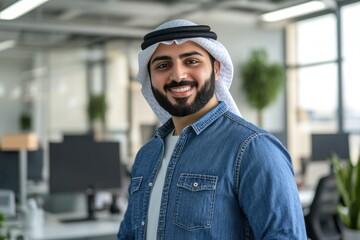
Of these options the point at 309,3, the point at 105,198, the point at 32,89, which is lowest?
the point at 105,198

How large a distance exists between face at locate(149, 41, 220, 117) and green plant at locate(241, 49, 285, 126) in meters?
7.28

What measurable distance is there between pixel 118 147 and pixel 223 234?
2275 millimetres

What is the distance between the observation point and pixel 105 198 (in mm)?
3850

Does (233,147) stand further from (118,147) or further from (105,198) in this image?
(105,198)

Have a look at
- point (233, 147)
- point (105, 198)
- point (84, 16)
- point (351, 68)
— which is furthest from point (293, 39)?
point (233, 147)

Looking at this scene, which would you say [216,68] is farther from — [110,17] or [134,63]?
[110,17]

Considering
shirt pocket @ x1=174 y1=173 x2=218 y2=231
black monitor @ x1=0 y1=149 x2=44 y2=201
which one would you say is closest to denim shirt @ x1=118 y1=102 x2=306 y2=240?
shirt pocket @ x1=174 y1=173 x2=218 y2=231

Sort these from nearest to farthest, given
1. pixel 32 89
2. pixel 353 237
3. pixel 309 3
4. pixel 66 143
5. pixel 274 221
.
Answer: pixel 274 221 < pixel 353 237 < pixel 66 143 < pixel 309 3 < pixel 32 89

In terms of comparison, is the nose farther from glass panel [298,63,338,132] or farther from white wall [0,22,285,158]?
white wall [0,22,285,158]

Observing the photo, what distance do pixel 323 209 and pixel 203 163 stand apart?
2.71 meters

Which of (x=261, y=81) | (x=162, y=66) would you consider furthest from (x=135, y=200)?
(x=261, y=81)

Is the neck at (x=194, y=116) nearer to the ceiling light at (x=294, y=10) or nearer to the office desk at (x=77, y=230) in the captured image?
the office desk at (x=77, y=230)

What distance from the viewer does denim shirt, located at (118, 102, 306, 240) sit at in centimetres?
113

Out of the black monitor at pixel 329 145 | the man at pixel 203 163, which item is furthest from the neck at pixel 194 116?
the black monitor at pixel 329 145
